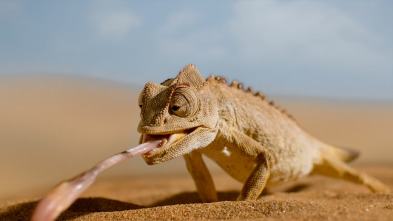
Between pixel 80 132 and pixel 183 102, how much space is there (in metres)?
14.7

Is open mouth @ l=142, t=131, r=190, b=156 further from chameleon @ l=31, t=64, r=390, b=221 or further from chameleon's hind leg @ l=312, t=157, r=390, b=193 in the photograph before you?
chameleon's hind leg @ l=312, t=157, r=390, b=193

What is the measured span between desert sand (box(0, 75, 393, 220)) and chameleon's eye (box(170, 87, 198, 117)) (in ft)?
2.18

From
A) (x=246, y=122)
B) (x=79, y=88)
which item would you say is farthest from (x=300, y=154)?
(x=79, y=88)

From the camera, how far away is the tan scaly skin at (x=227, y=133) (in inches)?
98.5

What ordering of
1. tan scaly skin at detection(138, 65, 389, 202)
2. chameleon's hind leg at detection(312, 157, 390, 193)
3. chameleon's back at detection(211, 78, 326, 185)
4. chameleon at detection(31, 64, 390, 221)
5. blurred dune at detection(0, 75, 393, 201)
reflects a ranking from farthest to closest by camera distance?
blurred dune at detection(0, 75, 393, 201)
chameleon's hind leg at detection(312, 157, 390, 193)
chameleon's back at detection(211, 78, 326, 185)
tan scaly skin at detection(138, 65, 389, 202)
chameleon at detection(31, 64, 390, 221)

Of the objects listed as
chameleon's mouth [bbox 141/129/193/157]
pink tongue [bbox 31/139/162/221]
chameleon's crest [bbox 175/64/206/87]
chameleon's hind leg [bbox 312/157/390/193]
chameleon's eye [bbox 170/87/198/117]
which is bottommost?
chameleon's hind leg [bbox 312/157/390/193]

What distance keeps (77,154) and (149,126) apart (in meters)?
11.4

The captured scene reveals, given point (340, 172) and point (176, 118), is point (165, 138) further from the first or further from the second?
point (340, 172)

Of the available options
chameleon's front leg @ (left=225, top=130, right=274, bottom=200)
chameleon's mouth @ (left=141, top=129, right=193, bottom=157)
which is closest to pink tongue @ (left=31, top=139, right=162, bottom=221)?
chameleon's mouth @ (left=141, top=129, right=193, bottom=157)

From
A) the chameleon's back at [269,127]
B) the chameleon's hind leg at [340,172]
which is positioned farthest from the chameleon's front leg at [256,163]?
the chameleon's hind leg at [340,172]

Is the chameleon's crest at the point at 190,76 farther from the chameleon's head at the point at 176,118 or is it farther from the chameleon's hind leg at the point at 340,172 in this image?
the chameleon's hind leg at the point at 340,172

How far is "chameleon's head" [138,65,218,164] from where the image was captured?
2401 millimetres

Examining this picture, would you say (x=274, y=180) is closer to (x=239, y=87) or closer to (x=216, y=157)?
(x=216, y=157)

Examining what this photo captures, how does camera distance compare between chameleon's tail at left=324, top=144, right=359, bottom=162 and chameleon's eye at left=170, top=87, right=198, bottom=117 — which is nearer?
chameleon's eye at left=170, top=87, right=198, bottom=117
